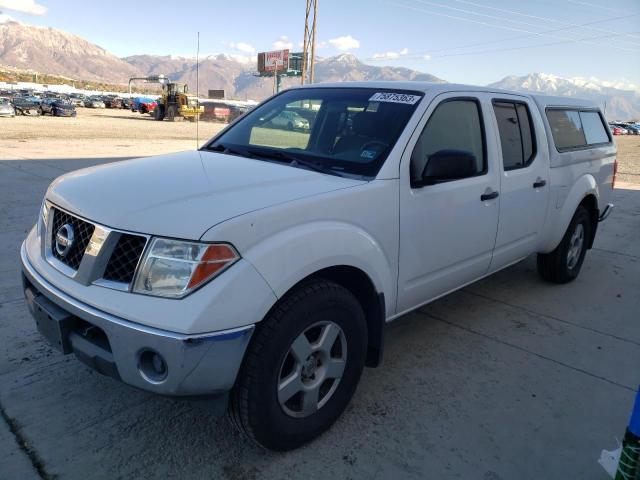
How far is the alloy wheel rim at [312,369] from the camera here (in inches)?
93.0

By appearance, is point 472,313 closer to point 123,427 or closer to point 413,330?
point 413,330

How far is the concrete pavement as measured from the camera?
2.45m

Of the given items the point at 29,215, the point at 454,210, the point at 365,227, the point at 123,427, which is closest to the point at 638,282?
the point at 454,210

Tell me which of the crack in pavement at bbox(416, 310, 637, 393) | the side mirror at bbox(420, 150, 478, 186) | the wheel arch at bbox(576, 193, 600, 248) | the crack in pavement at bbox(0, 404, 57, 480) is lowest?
the crack in pavement at bbox(0, 404, 57, 480)

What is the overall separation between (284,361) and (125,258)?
2.71 ft

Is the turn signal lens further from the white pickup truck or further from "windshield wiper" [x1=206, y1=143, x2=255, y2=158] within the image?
"windshield wiper" [x1=206, y1=143, x2=255, y2=158]

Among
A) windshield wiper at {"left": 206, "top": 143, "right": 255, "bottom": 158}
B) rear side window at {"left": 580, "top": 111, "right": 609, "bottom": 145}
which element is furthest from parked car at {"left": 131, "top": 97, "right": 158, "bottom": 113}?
windshield wiper at {"left": 206, "top": 143, "right": 255, "bottom": 158}

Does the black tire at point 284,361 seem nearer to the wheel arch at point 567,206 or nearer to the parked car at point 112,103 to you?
the wheel arch at point 567,206

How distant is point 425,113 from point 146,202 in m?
1.74

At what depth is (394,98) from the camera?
3232 mm

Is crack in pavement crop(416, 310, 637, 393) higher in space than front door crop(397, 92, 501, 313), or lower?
lower

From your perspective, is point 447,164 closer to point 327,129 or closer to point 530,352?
point 327,129

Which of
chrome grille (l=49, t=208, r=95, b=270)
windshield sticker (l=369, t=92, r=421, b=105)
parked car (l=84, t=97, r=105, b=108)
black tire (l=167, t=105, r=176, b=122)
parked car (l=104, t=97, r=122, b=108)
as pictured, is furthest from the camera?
parked car (l=104, t=97, r=122, b=108)

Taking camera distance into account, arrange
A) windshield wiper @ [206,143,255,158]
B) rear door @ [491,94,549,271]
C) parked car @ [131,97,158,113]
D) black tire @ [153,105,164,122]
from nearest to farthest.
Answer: windshield wiper @ [206,143,255,158] < rear door @ [491,94,549,271] < black tire @ [153,105,164,122] < parked car @ [131,97,158,113]
